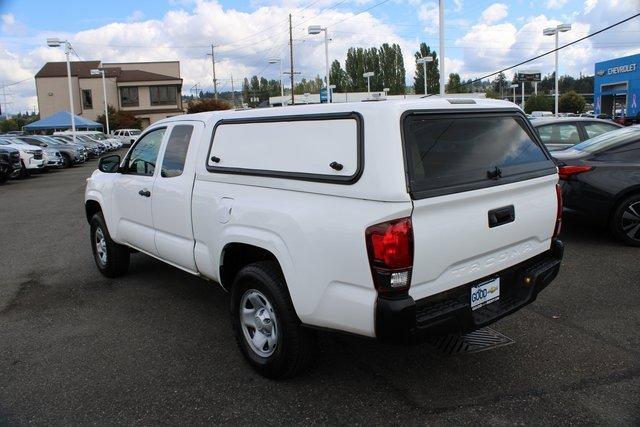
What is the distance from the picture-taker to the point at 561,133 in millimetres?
10086

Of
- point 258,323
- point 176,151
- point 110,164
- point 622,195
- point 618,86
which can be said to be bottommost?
point 258,323

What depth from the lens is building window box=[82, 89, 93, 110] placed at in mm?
64125

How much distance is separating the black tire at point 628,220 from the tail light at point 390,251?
4993 millimetres

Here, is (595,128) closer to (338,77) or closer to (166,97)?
(166,97)

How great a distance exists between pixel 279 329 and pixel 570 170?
5044 mm

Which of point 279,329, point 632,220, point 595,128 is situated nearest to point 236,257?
point 279,329

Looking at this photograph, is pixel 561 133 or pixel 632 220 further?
pixel 561 133

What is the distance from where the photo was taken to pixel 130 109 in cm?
6669

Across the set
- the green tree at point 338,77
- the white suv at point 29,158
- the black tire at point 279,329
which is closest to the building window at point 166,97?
the green tree at point 338,77

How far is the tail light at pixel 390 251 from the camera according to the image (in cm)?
288

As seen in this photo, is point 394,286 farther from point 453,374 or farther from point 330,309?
point 453,374

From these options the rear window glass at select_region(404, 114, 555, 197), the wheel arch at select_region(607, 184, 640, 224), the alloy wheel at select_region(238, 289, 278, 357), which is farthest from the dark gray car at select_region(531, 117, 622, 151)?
the alloy wheel at select_region(238, 289, 278, 357)

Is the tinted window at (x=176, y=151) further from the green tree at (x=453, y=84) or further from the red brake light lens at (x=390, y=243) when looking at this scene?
the green tree at (x=453, y=84)

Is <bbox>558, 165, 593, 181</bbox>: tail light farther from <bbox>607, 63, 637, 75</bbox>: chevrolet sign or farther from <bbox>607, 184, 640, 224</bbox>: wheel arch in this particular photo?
<bbox>607, 63, 637, 75</bbox>: chevrolet sign
